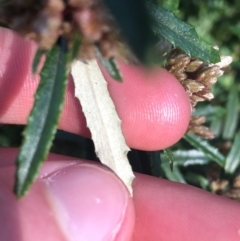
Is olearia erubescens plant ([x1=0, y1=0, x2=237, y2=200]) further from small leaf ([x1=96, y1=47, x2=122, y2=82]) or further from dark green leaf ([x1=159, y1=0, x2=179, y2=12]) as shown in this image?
dark green leaf ([x1=159, y1=0, x2=179, y2=12])

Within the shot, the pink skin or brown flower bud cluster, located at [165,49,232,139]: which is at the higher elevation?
brown flower bud cluster, located at [165,49,232,139]

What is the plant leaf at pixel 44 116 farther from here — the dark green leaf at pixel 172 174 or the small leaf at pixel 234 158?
the small leaf at pixel 234 158

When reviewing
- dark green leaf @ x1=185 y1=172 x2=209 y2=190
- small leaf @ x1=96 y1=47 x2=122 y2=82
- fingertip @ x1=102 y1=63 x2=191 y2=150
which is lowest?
dark green leaf @ x1=185 y1=172 x2=209 y2=190

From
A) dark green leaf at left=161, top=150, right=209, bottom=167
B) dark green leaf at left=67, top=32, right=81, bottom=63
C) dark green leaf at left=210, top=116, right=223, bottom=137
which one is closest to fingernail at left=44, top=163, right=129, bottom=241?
dark green leaf at left=67, top=32, right=81, bottom=63

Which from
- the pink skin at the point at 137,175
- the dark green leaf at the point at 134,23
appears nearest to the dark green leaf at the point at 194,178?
the pink skin at the point at 137,175

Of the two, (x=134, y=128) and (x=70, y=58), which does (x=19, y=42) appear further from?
(x=70, y=58)

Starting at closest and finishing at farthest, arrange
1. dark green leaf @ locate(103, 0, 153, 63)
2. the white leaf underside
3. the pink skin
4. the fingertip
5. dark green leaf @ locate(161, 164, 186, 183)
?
dark green leaf @ locate(103, 0, 153, 63), the white leaf underside, the pink skin, the fingertip, dark green leaf @ locate(161, 164, 186, 183)

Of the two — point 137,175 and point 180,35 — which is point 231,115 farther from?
point 180,35
